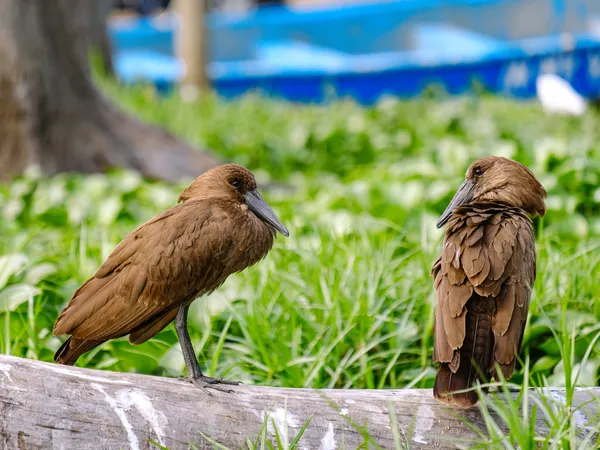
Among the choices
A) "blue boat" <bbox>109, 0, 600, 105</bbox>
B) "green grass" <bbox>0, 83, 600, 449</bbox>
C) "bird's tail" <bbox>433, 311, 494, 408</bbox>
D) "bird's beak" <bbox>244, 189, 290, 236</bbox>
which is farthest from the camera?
"blue boat" <bbox>109, 0, 600, 105</bbox>

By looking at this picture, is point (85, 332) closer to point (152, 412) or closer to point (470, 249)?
point (152, 412)

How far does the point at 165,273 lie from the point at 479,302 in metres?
0.90

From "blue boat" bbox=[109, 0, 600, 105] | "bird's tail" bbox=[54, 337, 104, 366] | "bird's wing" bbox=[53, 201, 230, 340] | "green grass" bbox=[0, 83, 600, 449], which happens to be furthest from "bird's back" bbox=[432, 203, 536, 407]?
"blue boat" bbox=[109, 0, 600, 105]

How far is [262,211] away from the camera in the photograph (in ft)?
9.08

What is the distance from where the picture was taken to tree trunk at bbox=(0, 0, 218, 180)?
246 inches

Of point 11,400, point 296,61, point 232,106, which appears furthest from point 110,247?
point 296,61

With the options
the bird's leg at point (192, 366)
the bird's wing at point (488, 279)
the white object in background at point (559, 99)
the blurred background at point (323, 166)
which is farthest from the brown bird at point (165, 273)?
the white object in background at point (559, 99)

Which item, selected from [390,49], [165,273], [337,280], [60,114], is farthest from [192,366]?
[390,49]

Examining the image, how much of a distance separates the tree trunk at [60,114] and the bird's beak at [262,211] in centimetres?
397

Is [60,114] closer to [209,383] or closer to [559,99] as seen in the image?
[209,383]

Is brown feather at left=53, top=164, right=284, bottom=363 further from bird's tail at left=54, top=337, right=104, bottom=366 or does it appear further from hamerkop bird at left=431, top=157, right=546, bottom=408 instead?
hamerkop bird at left=431, top=157, right=546, bottom=408

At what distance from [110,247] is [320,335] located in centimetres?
133

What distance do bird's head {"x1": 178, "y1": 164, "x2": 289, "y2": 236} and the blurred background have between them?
49 cm

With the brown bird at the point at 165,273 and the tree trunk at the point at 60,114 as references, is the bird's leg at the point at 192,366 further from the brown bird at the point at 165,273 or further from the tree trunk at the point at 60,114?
the tree trunk at the point at 60,114
